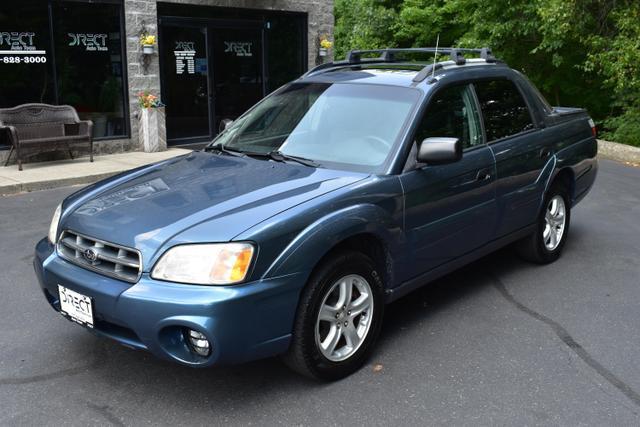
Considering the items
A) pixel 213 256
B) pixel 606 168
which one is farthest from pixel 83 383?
pixel 606 168

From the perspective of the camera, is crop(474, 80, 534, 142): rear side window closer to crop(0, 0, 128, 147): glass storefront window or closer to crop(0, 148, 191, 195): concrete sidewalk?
crop(0, 148, 191, 195): concrete sidewalk

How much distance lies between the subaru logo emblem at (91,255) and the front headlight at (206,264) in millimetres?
426

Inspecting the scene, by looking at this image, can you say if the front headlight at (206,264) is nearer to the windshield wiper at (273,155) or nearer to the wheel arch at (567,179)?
the windshield wiper at (273,155)

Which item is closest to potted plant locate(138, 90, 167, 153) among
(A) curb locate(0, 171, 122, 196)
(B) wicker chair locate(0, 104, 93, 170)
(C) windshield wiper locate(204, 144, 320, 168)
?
(B) wicker chair locate(0, 104, 93, 170)

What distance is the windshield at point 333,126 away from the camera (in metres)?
4.22

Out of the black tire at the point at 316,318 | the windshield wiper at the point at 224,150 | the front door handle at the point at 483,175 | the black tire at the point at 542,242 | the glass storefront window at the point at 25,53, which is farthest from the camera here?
the glass storefront window at the point at 25,53

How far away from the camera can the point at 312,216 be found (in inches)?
138

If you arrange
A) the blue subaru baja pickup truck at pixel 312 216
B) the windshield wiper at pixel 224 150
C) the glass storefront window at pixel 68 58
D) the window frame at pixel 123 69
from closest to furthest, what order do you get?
the blue subaru baja pickup truck at pixel 312 216
the windshield wiper at pixel 224 150
the glass storefront window at pixel 68 58
the window frame at pixel 123 69

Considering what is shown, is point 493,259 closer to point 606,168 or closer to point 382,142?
point 382,142

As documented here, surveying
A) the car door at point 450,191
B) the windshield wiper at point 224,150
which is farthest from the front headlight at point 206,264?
the windshield wiper at point 224,150

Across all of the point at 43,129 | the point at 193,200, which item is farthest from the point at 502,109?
the point at 43,129

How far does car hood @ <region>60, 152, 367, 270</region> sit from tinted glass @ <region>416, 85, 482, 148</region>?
720 millimetres

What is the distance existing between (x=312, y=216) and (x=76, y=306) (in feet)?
4.23

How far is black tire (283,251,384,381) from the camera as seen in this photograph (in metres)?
3.46
